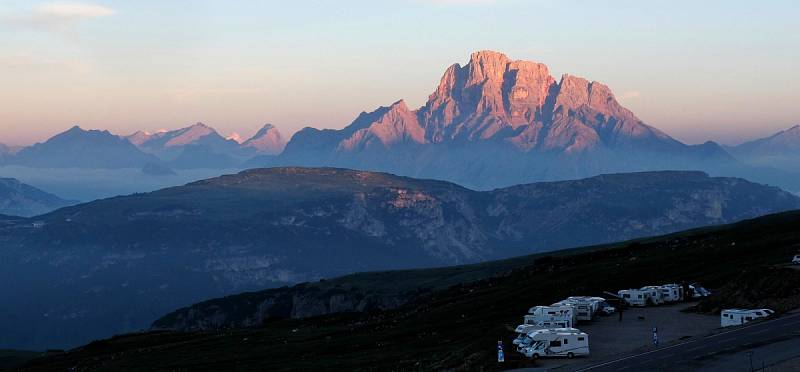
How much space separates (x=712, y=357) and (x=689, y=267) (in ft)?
271

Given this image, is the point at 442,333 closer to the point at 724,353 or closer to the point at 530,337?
the point at 530,337

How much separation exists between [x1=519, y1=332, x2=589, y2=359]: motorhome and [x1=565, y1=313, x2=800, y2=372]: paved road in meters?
3.98

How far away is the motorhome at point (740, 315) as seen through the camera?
111250 millimetres

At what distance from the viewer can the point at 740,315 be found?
111 metres

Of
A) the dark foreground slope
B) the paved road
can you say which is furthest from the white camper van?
the paved road

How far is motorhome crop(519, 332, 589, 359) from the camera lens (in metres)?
100

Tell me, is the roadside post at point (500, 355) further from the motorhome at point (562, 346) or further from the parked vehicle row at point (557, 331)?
the parked vehicle row at point (557, 331)

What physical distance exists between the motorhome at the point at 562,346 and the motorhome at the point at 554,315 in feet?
50.7

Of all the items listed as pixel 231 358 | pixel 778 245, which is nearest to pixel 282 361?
pixel 231 358

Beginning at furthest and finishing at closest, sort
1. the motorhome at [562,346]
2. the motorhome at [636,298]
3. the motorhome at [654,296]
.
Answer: the motorhome at [654,296], the motorhome at [636,298], the motorhome at [562,346]

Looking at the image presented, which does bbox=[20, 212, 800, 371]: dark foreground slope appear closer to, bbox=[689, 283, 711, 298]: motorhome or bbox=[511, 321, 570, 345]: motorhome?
bbox=[511, 321, 570, 345]: motorhome

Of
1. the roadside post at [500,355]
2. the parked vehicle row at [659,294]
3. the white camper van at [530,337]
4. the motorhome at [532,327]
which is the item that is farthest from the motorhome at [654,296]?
the roadside post at [500,355]

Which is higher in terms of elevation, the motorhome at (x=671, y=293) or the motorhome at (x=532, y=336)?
the motorhome at (x=671, y=293)

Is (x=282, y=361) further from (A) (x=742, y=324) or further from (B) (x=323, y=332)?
(A) (x=742, y=324)
